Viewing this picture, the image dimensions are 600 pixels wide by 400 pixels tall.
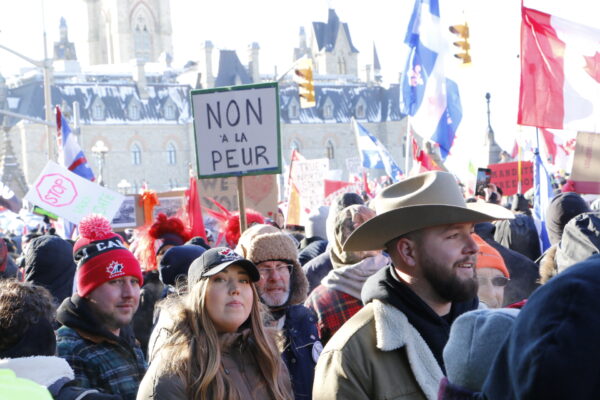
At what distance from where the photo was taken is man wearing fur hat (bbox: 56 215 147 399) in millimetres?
3934

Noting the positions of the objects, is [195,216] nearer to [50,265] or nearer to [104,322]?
[50,265]

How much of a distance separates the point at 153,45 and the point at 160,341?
4018 inches

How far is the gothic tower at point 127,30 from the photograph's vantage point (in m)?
100

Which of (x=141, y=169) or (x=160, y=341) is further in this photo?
(x=141, y=169)

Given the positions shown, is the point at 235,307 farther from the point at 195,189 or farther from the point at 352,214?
the point at 195,189

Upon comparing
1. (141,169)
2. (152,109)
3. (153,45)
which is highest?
(153,45)

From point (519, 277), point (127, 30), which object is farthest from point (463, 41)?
point (127, 30)

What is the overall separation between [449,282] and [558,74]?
5.07 meters

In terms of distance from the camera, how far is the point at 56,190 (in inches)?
390

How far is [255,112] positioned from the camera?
20.8 feet

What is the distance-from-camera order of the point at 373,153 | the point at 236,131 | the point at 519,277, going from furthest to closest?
the point at 373,153 < the point at 236,131 < the point at 519,277

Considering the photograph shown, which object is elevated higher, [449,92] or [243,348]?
[449,92]

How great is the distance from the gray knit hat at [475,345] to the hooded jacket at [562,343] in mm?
267

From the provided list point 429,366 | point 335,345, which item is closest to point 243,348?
point 335,345
